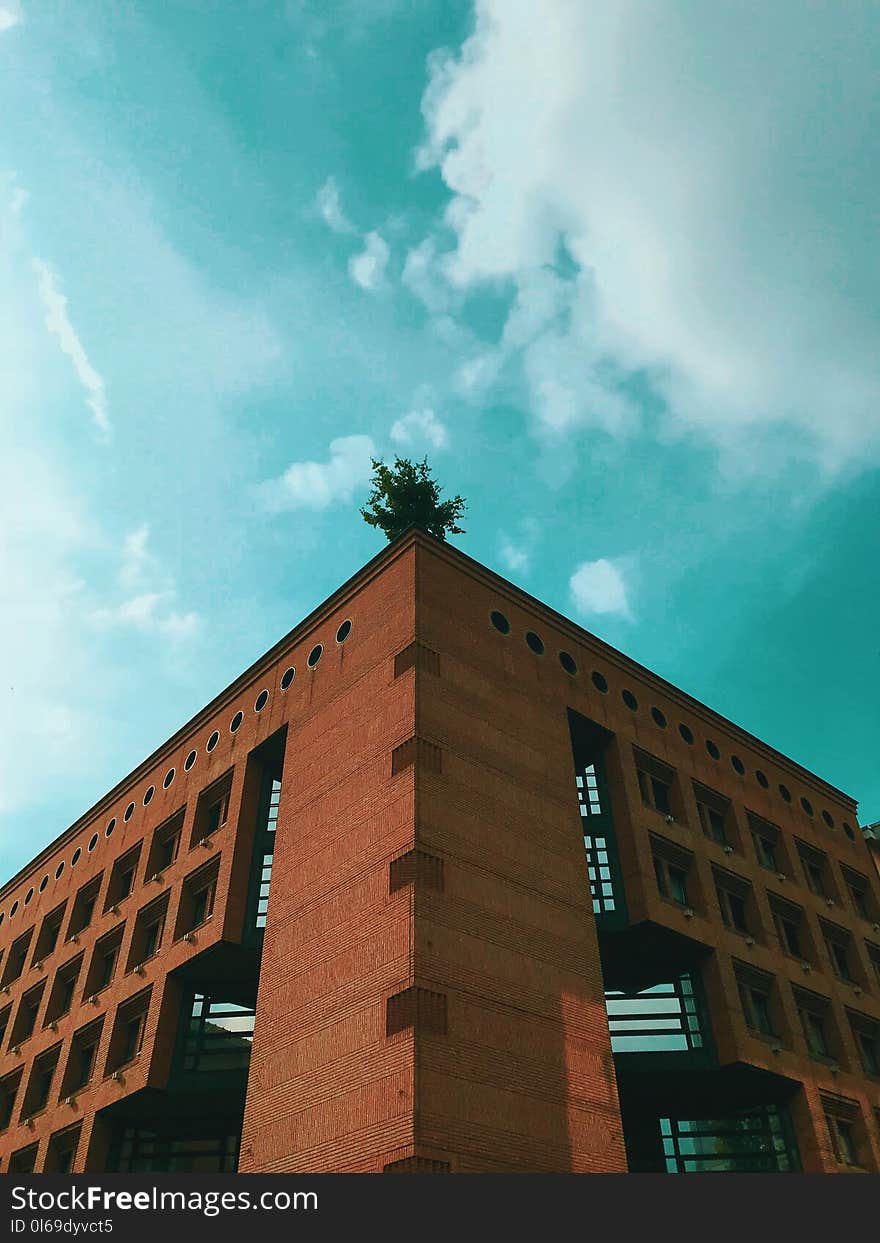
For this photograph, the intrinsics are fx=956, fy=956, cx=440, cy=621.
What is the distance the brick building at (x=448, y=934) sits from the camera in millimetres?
19766

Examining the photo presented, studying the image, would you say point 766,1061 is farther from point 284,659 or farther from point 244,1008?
point 284,659

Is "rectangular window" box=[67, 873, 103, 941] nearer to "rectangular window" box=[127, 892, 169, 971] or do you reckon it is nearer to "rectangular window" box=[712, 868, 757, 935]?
"rectangular window" box=[127, 892, 169, 971]

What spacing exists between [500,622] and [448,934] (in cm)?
1041

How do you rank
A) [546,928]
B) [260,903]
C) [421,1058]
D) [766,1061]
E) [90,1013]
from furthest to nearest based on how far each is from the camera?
1. [90,1013]
2. [260,903]
3. [766,1061]
4. [546,928]
5. [421,1058]

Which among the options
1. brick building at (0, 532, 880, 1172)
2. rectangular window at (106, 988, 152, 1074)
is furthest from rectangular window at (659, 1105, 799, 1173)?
rectangular window at (106, 988, 152, 1074)

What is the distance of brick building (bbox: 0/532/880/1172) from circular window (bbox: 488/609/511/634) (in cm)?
8

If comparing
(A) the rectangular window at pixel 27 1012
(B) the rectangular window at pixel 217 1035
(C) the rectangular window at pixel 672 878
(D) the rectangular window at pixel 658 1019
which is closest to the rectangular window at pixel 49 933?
(A) the rectangular window at pixel 27 1012

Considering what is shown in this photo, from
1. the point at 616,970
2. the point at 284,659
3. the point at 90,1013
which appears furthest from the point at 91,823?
the point at 616,970

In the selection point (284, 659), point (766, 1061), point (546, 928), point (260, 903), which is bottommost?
point (766, 1061)

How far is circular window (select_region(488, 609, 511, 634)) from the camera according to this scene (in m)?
27.9

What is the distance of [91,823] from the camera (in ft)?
120

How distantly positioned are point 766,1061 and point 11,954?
27895 millimetres

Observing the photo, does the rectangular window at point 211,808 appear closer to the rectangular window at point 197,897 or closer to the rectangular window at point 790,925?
the rectangular window at point 197,897

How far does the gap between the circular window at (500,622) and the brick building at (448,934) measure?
0.08 meters
